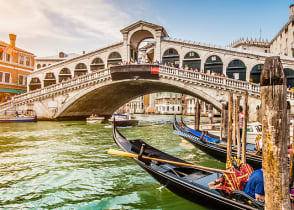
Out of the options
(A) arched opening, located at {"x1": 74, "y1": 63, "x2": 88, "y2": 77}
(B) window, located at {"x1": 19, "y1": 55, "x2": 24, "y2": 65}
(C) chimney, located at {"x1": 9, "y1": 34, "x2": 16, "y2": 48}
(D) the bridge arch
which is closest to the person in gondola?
(D) the bridge arch

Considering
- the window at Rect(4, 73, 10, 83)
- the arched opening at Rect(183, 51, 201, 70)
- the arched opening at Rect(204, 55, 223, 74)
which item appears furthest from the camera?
the window at Rect(4, 73, 10, 83)

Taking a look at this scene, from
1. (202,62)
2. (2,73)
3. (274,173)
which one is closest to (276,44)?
(202,62)

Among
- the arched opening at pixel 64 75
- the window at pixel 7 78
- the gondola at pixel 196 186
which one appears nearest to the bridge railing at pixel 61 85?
the arched opening at pixel 64 75

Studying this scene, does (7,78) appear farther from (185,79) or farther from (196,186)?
(196,186)

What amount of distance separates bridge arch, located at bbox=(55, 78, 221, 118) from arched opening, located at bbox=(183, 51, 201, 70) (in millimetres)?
1955

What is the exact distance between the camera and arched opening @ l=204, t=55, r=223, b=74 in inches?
553

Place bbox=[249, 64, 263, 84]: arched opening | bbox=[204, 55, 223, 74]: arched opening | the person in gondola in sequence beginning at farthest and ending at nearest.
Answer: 1. bbox=[204, 55, 223, 74]: arched opening
2. bbox=[249, 64, 263, 84]: arched opening
3. the person in gondola

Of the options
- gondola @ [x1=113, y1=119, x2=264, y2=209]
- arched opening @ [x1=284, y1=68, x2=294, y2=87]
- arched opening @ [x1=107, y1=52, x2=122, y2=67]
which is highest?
arched opening @ [x1=107, y1=52, x2=122, y2=67]

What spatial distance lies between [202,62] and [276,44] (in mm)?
9899

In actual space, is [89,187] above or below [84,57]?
below

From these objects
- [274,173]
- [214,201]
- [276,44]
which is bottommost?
[214,201]

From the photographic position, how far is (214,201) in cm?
263

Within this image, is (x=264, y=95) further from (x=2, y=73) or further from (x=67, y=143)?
(x=2, y=73)

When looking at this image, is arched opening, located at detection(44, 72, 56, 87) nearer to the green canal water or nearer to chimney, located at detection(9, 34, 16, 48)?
chimney, located at detection(9, 34, 16, 48)
